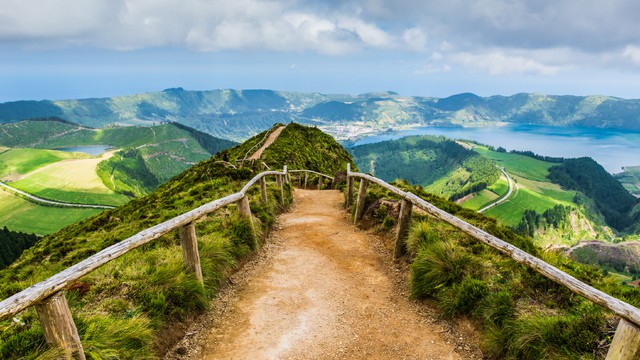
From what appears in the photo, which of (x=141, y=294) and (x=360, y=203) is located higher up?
(x=141, y=294)

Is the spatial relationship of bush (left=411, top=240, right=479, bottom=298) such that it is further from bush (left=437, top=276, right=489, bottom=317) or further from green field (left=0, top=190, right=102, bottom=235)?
green field (left=0, top=190, right=102, bottom=235)

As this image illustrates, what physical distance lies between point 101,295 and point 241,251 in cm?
332

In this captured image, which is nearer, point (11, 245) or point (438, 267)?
point (438, 267)

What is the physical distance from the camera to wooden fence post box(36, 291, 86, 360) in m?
3.61

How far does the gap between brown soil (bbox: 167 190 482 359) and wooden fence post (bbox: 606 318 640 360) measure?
1995 millimetres

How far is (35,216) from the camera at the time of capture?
137m

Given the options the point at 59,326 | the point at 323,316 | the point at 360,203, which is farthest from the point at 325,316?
the point at 360,203

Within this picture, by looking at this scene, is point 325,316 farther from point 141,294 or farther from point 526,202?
point 526,202

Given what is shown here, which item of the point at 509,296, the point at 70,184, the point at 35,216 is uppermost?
the point at 509,296

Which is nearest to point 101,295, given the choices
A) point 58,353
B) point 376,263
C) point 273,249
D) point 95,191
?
point 58,353

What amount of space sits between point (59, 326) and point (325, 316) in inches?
163

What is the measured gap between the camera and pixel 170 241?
27.8ft

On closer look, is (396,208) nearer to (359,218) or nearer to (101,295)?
(359,218)

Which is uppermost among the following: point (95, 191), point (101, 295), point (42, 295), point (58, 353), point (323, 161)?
point (42, 295)
